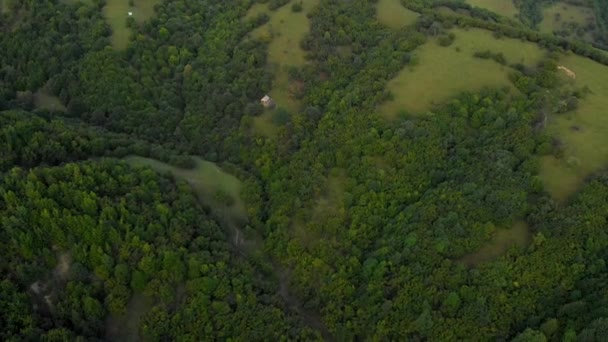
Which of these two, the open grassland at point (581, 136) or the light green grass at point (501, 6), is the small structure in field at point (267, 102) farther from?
the light green grass at point (501, 6)

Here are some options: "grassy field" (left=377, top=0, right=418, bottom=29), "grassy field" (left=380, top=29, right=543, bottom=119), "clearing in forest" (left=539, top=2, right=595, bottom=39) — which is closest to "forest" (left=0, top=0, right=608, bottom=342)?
"grassy field" (left=380, top=29, right=543, bottom=119)

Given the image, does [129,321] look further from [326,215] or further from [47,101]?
[47,101]

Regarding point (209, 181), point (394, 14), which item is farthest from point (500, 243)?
point (394, 14)

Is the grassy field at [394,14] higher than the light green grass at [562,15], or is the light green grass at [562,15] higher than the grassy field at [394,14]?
the grassy field at [394,14]

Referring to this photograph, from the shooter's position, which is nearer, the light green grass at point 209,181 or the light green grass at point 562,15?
the light green grass at point 209,181

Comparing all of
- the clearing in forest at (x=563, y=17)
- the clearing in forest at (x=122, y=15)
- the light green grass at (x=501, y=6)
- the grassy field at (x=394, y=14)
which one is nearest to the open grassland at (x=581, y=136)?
the grassy field at (x=394, y=14)

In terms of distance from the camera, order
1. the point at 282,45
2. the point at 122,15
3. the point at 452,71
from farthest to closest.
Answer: the point at 122,15, the point at 282,45, the point at 452,71
